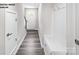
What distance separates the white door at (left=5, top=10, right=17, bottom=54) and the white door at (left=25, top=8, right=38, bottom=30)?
161mm

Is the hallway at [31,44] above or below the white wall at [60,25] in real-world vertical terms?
below

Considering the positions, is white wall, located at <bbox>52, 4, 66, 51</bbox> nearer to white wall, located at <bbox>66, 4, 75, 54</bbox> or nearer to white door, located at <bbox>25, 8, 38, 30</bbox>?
white wall, located at <bbox>66, 4, 75, 54</bbox>

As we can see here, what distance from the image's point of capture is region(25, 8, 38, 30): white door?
1162 millimetres

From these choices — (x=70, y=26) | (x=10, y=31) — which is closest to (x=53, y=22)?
(x=70, y=26)

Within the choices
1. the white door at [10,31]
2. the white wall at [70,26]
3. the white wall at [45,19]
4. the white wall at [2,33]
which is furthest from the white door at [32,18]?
the white wall at [70,26]

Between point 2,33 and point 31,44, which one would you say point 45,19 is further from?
point 2,33

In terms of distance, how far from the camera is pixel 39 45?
3.99ft

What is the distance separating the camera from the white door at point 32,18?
116 centimetres

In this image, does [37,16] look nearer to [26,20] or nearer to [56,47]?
[26,20]

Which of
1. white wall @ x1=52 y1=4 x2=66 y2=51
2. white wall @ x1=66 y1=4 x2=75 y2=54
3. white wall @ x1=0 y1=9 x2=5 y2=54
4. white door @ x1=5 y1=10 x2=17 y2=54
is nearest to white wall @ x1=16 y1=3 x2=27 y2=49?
white door @ x1=5 y1=10 x2=17 y2=54

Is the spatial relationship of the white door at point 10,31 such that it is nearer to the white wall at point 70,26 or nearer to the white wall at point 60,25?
the white wall at point 60,25

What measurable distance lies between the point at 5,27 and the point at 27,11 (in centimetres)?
33

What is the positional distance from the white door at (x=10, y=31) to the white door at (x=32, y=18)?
16 centimetres
